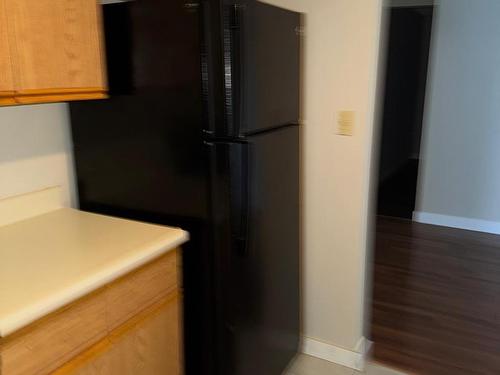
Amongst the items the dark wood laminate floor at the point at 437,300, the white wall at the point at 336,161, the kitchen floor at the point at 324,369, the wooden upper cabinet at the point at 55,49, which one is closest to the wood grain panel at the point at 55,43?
the wooden upper cabinet at the point at 55,49

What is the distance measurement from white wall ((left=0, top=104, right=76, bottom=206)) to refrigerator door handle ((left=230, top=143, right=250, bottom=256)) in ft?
2.60

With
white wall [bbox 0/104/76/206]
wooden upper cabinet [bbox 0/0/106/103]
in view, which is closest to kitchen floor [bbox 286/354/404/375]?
white wall [bbox 0/104/76/206]

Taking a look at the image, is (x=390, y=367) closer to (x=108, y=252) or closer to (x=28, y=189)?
Answer: (x=108, y=252)

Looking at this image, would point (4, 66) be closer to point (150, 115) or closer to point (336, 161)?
point (150, 115)

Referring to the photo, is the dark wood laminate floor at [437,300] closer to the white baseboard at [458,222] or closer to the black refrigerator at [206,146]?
the white baseboard at [458,222]

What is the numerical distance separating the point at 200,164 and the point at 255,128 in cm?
26

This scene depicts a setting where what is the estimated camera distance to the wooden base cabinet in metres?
1.08

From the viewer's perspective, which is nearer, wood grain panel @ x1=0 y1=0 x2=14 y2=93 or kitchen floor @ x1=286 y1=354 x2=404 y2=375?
wood grain panel @ x1=0 y1=0 x2=14 y2=93

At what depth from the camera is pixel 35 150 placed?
172cm

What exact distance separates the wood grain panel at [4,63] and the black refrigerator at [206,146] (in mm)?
427

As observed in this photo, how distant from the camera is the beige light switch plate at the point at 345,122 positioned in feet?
6.51

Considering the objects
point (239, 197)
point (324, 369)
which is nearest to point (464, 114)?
point (324, 369)

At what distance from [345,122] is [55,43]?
4.08 feet

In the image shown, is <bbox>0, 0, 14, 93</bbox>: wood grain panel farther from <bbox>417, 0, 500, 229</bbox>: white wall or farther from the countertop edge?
<bbox>417, 0, 500, 229</bbox>: white wall
